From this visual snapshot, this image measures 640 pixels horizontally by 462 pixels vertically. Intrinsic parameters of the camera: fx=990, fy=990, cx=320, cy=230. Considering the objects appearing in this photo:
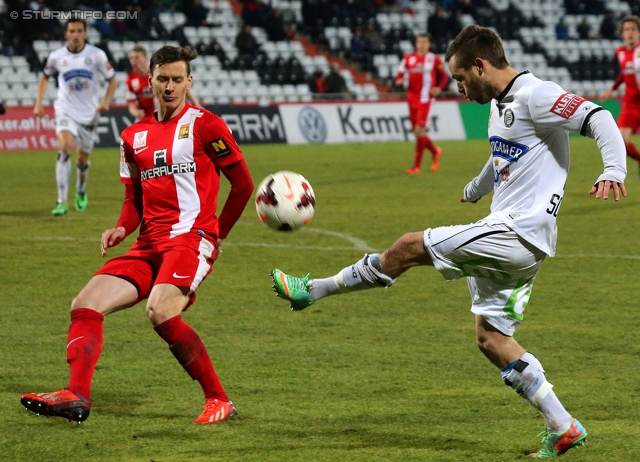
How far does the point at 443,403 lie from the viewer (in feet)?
16.9

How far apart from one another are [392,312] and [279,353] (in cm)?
148

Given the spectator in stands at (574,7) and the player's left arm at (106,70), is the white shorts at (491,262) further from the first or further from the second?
the spectator in stands at (574,7)

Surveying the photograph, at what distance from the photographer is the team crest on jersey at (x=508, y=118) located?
4.28 meters

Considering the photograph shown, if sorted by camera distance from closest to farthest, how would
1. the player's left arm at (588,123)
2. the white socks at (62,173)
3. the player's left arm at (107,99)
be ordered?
the player's left arm at (588,123) → the player's left arm at (107,99) → the white socks at (62,173)

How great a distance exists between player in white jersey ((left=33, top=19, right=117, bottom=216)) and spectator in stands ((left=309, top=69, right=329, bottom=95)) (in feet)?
47.4

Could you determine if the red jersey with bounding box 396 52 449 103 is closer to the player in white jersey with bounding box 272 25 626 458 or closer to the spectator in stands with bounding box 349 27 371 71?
the spectator in stands with bounding box 349 27 371 71

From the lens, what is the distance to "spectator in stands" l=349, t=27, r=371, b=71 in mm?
31141

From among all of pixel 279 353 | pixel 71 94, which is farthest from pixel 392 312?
pixel 71 94

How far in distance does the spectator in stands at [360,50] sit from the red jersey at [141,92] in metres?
15.5

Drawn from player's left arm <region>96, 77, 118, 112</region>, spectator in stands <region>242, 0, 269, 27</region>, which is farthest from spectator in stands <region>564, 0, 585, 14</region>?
player's left arm <region>96, 77, 118, 112</region>

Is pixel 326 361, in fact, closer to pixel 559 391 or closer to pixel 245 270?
pixel 559 391

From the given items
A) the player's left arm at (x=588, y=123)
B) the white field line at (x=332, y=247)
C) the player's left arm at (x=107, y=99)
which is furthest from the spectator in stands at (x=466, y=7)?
the player's left arm at (x=588, y=123)

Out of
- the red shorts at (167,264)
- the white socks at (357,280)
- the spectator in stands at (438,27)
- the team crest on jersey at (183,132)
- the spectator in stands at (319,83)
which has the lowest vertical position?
the spectator in stands at (319,83)

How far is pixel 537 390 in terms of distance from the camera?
4301 mm
